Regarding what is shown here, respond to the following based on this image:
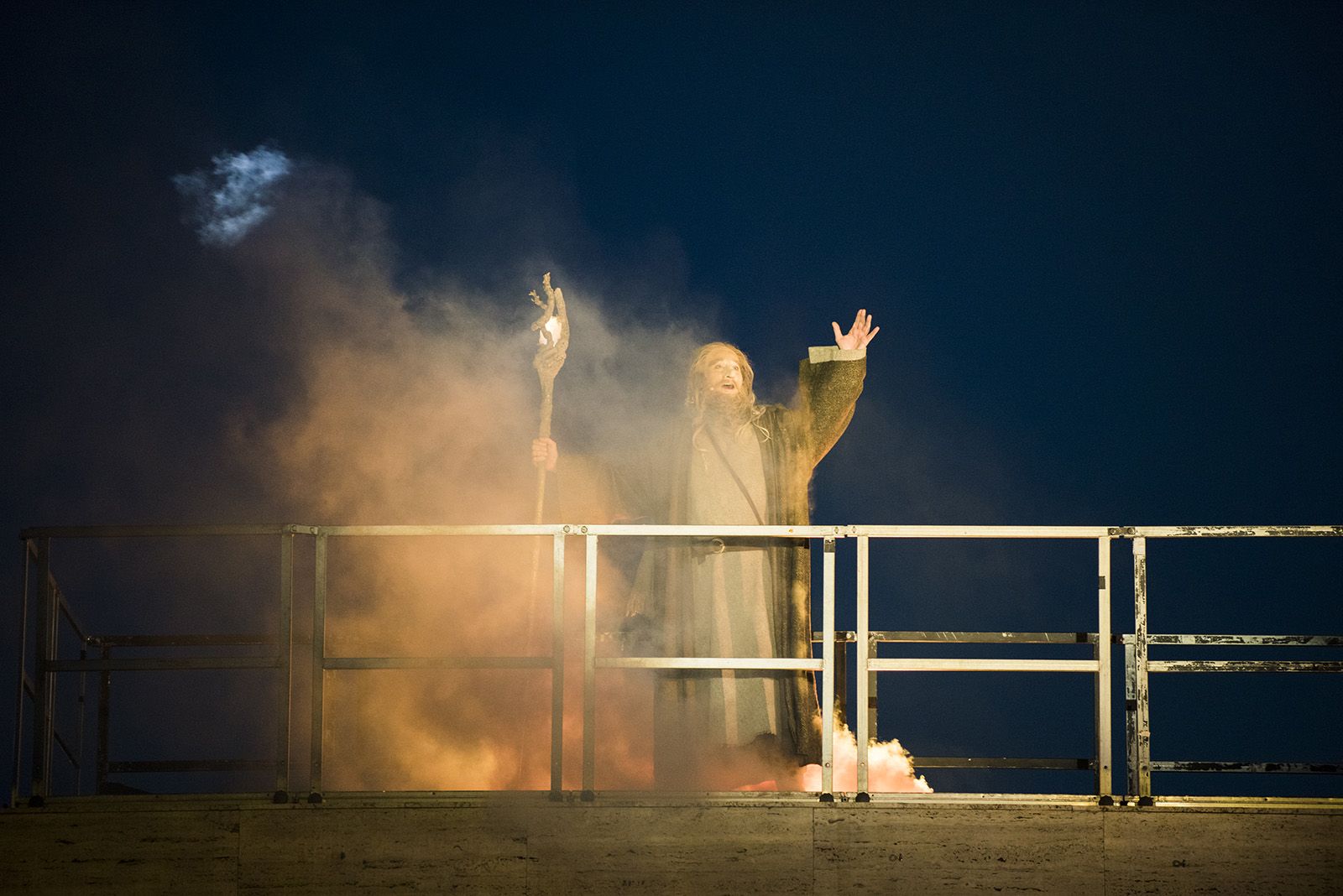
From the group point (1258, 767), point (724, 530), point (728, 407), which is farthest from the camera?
point (728, 407)

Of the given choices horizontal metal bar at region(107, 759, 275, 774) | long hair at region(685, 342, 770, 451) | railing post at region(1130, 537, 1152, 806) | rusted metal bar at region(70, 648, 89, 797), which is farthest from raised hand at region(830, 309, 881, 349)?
rusted metal bar at region(70, 648, 89, 797)

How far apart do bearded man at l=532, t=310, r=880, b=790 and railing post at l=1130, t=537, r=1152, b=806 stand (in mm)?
1240

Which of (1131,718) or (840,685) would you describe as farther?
(840,685)

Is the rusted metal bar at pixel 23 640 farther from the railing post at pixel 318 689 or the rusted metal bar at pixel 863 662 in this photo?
the rusted metal bar at pixel 863 662

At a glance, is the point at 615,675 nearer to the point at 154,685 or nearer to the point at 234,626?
the point at 234,626

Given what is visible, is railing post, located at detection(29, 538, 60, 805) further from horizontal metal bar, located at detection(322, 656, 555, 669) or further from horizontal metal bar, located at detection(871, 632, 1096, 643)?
horizontal metal bar, located at detection(871, 632, 1096, 643)

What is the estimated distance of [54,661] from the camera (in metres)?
4.77

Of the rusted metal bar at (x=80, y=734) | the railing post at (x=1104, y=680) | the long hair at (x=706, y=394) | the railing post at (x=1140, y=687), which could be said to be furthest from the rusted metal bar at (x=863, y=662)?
the rusted metal bar at (x=80, y=734)

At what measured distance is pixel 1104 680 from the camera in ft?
15.5

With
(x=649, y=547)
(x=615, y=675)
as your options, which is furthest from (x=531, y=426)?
(x=649, y=547)

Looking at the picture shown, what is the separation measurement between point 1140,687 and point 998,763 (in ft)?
3.41

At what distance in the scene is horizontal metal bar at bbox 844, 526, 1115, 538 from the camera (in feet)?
15.3

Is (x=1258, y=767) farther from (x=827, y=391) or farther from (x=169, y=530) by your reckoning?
(x=169, y=530)

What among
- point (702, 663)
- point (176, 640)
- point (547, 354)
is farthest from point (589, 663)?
point (176, 640)
